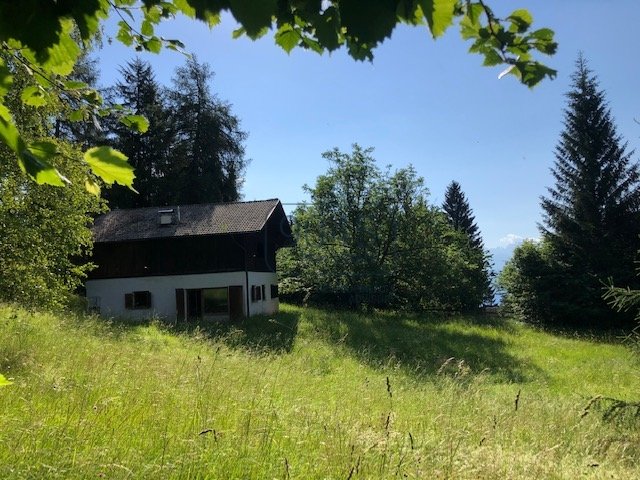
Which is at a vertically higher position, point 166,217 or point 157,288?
point 166,217

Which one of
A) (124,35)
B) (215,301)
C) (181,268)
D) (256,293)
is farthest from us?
(256,293)

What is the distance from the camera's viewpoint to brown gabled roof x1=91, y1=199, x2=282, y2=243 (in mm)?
25639

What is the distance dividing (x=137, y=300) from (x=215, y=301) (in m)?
4.24

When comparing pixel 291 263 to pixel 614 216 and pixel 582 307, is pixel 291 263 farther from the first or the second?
pixel 614 216

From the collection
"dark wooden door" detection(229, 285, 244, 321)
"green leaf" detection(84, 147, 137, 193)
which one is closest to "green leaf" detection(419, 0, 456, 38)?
"green leaf" detection(84, 147, 137, 193)

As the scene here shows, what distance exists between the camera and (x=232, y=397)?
5160 millimetres

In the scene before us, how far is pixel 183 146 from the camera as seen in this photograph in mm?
38500

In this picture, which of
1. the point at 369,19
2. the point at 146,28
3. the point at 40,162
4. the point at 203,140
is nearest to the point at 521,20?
the point at 369,19

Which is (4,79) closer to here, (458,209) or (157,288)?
(157,288)

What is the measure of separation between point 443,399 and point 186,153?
35.0 m

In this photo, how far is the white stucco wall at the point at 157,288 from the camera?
25.2 metres

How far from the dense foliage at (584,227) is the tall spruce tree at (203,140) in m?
22.3

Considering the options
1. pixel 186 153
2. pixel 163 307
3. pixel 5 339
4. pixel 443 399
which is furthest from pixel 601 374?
pixel 186 153

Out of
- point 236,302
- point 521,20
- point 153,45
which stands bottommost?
point 236,302
